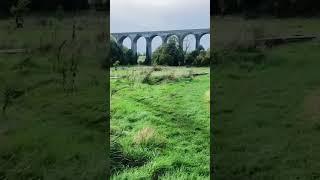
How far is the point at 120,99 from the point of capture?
279 cm

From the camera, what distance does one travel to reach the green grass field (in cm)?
270

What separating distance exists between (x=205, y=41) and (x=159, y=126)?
570mm

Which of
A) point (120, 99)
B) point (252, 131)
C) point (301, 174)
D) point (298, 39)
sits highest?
point (298, 39)

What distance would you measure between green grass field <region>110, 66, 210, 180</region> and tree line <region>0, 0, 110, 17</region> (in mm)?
414

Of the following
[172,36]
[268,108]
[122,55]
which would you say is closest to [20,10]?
[122,55]

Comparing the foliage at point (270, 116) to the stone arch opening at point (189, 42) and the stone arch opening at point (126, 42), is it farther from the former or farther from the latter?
the stone arch opening at point (126, 42)

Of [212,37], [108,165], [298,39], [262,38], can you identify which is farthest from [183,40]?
[108,165]

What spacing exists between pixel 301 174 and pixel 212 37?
92cm

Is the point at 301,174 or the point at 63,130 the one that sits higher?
the point at 63,130

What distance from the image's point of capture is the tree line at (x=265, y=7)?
2.63 meters

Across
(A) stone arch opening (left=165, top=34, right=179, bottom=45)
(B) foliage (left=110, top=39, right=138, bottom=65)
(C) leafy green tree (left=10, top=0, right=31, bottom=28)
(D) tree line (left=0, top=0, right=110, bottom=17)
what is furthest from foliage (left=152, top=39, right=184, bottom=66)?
(C) leafy green tree (left=10, top=0, right=31, bottom=28)

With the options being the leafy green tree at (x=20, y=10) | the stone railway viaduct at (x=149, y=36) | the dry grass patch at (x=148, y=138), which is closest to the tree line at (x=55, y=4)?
the leafy green tree at (x=20, y=10)

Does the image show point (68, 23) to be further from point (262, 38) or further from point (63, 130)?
point (262, 38)

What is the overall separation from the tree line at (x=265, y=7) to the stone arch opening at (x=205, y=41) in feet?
0.45
